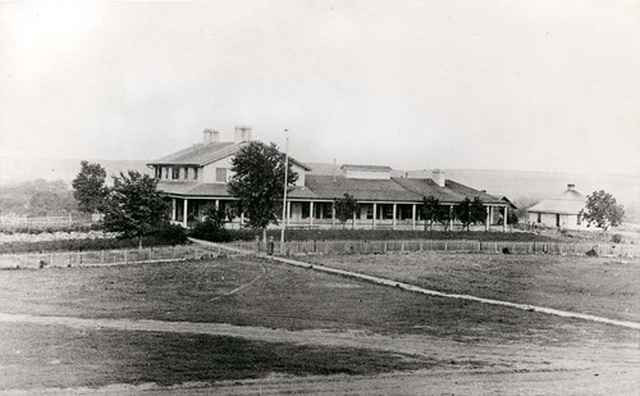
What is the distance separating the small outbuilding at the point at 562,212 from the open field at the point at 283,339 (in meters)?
43.5

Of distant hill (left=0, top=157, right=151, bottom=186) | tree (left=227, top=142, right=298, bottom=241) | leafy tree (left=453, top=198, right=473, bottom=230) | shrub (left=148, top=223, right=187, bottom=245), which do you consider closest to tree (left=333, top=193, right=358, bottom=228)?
leafy tree (left=453, top=198, right=473, bottom=230)

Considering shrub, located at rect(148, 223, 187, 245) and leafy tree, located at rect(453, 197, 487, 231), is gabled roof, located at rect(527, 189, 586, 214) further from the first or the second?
shrub, located at rect(148, 223, 187, 245)

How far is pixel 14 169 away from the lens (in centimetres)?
15500

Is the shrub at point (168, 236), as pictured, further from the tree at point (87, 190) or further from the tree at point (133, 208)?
the tree at point (87, 190)

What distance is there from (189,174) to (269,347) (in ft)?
120

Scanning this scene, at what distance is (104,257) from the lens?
35.5 meters

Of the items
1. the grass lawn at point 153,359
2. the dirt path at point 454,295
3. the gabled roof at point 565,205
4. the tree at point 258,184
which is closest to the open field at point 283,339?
the grass lawn at point 153,359

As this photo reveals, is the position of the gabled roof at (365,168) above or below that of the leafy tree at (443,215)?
above

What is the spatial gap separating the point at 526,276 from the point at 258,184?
16233 mm

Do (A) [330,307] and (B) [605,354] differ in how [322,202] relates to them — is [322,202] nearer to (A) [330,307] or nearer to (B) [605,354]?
(A) [330,307]

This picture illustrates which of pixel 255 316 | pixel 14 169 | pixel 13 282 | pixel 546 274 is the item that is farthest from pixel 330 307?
pixel 14 169

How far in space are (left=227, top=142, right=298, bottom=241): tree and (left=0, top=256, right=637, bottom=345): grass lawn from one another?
10.6m

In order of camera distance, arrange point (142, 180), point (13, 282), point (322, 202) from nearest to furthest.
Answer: point (13, 282), point (142, 180), point (322, 202)

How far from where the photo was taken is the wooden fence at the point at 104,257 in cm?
3275
